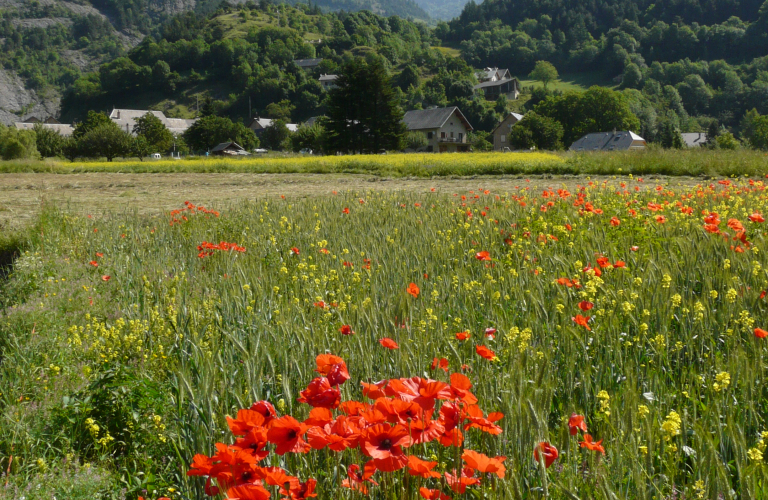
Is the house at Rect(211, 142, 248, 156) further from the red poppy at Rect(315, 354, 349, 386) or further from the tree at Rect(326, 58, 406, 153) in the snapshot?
the red poppy at Rect(315, 354, 349, 386)

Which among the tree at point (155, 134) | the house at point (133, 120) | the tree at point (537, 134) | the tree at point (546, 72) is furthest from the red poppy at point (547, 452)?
the tree at point (546, 72)

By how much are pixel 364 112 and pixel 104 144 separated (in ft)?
86.2

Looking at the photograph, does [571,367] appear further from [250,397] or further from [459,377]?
[250,397]

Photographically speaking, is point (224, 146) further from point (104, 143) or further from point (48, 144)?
point (104, 143)

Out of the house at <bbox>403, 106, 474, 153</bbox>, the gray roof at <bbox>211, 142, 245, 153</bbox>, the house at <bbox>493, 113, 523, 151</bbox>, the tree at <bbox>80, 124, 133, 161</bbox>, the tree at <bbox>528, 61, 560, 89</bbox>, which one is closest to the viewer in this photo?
the tree at <bbox>80, 124, 133, 161</bbox>

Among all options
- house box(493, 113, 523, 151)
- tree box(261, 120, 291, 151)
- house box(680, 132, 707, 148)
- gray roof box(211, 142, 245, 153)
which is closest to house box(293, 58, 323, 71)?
tree box(261, 120, 291, 151)

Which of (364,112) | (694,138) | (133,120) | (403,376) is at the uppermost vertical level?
(133,120)

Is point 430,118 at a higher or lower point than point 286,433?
higher

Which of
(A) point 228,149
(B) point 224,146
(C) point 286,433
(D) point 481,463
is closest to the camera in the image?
(D) point 481,463

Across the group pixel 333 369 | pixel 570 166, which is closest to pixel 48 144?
pixel 570 166

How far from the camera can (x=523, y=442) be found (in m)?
1.47

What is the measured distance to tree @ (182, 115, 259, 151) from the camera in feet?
286

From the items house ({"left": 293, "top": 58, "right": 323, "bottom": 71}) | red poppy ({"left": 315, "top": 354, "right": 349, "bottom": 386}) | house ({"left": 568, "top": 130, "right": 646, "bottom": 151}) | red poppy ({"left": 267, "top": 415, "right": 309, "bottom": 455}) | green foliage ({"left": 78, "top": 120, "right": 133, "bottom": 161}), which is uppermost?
house ({"left": 293, "top": 58, "right": 323, "bottom": 71})

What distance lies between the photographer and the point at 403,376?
71.4 inches
